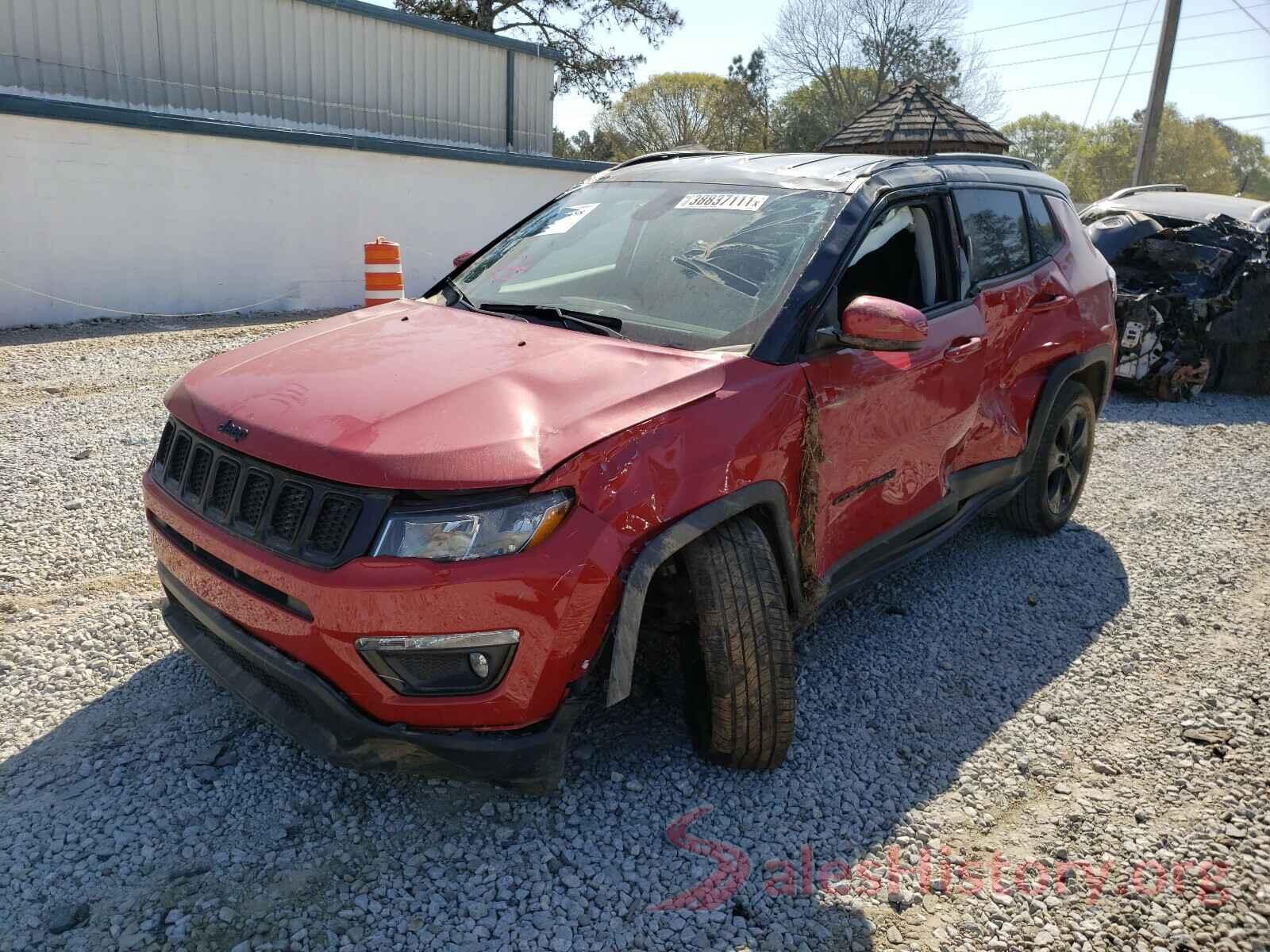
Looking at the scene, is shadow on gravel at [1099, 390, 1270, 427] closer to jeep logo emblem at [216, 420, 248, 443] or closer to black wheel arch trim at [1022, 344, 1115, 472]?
black wheel arch trim at [1022, 344, 1115, 472]

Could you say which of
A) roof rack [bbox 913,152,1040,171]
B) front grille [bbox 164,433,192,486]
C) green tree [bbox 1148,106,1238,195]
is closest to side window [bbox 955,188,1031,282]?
roof rack [bbox 913,152,1040,171]

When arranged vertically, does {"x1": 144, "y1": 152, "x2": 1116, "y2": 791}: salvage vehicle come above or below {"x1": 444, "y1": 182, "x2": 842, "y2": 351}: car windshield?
below

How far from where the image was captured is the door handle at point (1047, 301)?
4.29 m

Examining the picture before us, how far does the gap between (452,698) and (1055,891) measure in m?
1.73

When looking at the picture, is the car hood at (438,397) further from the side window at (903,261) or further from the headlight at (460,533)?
the side window at (903,261)

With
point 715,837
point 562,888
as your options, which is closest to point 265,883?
point 562,888

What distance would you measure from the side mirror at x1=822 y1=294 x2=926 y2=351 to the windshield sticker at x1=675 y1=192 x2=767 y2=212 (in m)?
0.70

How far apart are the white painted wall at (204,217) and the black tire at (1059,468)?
1079cm

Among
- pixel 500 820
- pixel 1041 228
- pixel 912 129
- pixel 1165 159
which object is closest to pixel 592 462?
pixel 500 820

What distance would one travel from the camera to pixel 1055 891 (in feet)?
8.42

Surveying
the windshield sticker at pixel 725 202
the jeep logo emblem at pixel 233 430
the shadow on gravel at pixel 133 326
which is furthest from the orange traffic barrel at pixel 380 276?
the jeep logo emblem at pixel 233 430

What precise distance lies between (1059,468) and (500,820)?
11.9 ft

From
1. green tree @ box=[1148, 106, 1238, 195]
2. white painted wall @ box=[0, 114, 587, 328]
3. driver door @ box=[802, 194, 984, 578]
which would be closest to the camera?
driver door @ box=[802, 194, 984, 578]

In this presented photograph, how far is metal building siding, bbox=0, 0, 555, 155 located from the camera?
41.3 feet
